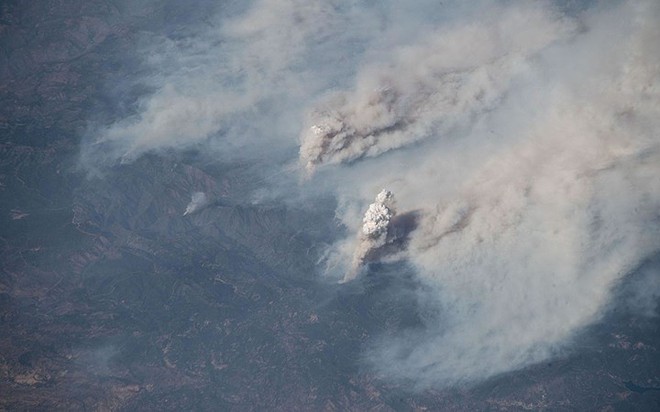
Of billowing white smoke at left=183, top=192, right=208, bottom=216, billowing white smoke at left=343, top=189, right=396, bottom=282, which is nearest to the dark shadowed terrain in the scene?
billowing white smoke at left=183, top=192, right=208, bottom=216

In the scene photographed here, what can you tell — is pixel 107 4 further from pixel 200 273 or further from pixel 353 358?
pixel 353 358

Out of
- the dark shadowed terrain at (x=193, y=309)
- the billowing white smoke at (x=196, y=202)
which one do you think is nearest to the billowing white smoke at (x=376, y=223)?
the dark shadowed terrain at (x=193, y=309)

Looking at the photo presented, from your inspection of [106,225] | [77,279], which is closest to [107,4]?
[106,225]

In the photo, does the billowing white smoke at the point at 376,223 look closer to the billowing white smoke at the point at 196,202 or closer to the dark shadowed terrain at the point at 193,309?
the dark shadowed terrain at the point at 193,309

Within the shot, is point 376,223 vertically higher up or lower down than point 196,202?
higher up

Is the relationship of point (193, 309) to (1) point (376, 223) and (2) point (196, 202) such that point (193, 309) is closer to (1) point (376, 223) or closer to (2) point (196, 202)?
(2) point (196, 202)

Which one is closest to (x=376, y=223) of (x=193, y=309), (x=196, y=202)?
(x=196, y=202)

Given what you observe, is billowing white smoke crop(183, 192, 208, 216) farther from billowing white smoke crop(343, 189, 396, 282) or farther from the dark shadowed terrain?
billowing white smoke crop(343, 189, 396, 282)
